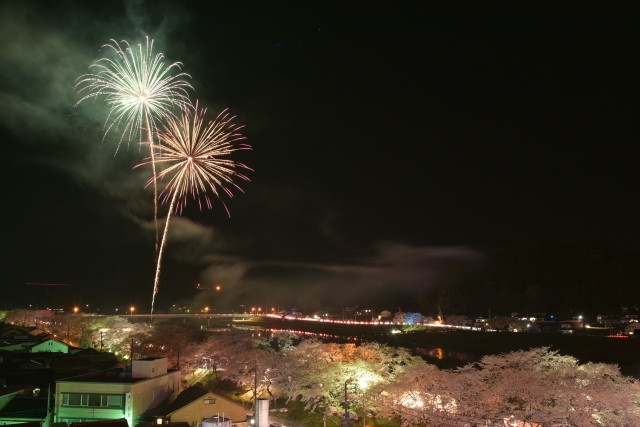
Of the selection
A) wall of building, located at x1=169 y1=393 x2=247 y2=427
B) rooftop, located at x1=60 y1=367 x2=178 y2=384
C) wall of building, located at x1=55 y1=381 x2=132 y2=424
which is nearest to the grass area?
wall of building, located at x1=169 y1=393 x2=247 y2=427

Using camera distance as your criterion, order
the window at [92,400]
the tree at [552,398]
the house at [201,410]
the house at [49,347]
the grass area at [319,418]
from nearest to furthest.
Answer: the tree at [552,398] < the house at [201,410] < the window at [92,400] < the grass area at [319,418] < the house at [49,347]

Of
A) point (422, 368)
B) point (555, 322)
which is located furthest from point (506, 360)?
point (555, 322)

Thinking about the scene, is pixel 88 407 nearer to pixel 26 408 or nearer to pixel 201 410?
pixel 26 408

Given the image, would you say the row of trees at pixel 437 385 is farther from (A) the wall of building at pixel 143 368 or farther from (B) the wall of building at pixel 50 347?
(B) the wall of building at pixel 50 347

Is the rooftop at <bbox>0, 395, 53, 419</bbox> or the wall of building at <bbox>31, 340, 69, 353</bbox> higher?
the wall of building at <bbox>31, 340, 69, 353</bbox>

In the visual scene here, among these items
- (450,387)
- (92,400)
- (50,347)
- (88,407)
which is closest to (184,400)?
(92,400)

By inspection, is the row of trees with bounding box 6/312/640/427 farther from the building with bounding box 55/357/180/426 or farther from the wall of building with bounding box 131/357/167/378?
the building with bounding box 55/357/180/426

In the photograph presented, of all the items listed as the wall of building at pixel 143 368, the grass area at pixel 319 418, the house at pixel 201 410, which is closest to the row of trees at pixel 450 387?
the grass area at pixel 319 418
